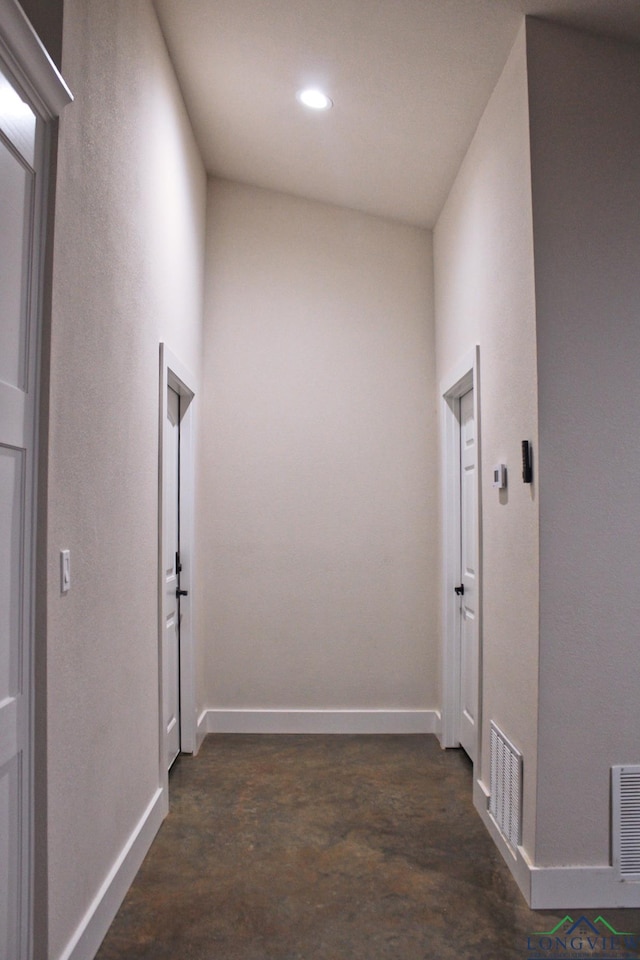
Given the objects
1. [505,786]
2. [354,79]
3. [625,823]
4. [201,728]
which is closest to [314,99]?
[354,79]

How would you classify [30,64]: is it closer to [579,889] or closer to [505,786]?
[505,786]

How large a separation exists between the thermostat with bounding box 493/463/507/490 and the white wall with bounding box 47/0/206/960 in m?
1.36

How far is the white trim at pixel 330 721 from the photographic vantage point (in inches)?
156

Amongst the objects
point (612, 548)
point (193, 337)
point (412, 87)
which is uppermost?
point (412, 87)

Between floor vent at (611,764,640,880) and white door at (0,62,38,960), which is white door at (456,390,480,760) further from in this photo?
white door at (0,62,38,960)

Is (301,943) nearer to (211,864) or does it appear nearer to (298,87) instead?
(211,864)

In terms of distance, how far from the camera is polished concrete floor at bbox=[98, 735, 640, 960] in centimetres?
202

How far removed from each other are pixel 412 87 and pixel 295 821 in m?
3.10

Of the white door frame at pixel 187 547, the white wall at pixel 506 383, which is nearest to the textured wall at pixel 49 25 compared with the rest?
the white wall at pixel 506 383

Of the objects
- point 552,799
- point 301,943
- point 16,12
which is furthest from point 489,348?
point 301,943

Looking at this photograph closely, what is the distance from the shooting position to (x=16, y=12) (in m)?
1.39

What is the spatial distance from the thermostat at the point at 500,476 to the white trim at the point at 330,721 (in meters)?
1.93

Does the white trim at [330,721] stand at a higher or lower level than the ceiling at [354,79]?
lower

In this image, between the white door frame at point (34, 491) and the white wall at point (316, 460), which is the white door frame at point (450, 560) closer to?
the white wall at point (316, 460)
